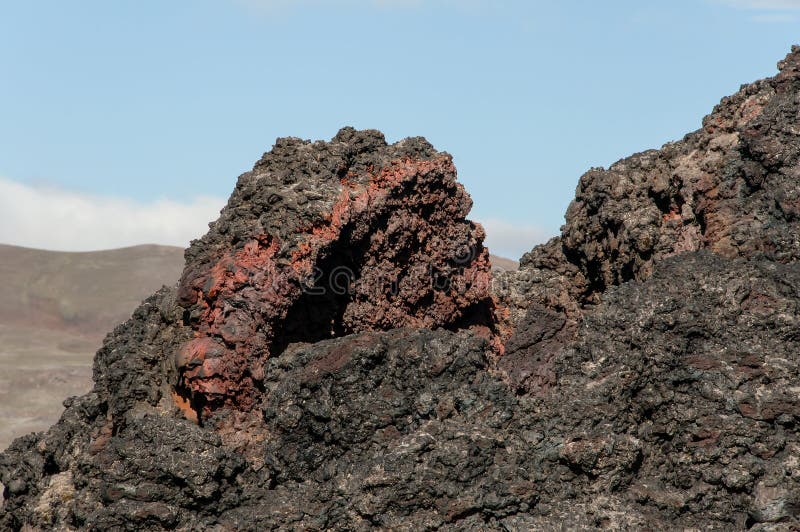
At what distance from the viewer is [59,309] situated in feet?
184

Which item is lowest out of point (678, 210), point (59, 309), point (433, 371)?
point (433, 371)

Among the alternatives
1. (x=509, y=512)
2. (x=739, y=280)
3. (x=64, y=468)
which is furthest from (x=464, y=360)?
(x=64, y=468)

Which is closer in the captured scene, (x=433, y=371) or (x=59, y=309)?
(x=433, y=371)

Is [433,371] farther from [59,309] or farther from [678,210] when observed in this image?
[59,309]

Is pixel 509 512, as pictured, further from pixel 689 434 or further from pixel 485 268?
pixel 485 268

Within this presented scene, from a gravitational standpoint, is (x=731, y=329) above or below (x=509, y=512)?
above

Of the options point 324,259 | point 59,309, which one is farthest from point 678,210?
point 59,309

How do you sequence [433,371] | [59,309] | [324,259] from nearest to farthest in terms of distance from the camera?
[433,371]
[324,259]
[59,309]

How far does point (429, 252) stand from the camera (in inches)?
407

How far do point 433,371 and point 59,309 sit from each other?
52.1 meters

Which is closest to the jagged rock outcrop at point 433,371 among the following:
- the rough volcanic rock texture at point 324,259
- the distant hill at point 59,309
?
the rough volcanic rock texture at point 324,259

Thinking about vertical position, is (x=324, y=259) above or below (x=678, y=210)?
below

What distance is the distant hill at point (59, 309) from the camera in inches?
1427

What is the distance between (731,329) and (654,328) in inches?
24.5
